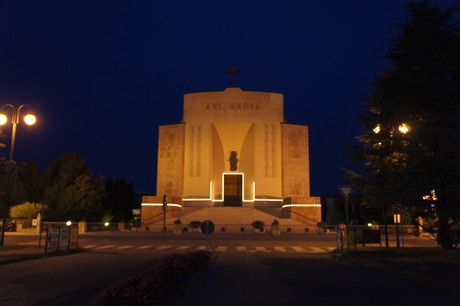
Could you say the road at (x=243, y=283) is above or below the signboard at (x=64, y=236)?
below

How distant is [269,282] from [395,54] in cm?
1465

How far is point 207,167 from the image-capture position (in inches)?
2493

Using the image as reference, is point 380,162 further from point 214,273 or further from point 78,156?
point 78,156

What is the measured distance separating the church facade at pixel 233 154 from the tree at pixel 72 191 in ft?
36.6

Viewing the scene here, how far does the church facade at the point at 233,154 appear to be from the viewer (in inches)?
2480

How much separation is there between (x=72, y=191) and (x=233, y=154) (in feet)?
78.0

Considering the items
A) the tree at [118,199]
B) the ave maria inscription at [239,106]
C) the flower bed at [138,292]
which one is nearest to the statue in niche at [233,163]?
the ave maria inscription at [239,106]

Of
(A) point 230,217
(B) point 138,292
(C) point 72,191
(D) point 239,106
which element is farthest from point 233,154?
(B) point 138,292

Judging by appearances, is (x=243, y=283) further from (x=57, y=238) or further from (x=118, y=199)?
(x=118, y=199)

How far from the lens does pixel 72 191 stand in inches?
2028

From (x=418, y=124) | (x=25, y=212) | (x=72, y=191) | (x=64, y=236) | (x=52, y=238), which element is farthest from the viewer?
(x=72, y=191)

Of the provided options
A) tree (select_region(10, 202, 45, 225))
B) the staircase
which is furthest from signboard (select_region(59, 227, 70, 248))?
the staircase

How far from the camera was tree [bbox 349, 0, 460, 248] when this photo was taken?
57.3ft

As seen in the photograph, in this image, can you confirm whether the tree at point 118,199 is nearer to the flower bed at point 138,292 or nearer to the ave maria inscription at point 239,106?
the ave maria inscription at point 239,106
